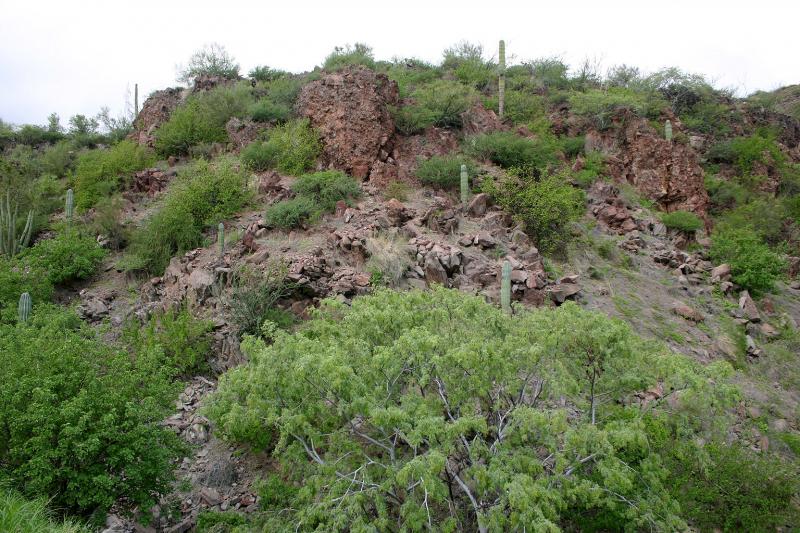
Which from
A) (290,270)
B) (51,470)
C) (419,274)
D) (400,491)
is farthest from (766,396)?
(51,470)

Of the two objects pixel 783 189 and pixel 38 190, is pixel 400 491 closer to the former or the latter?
pixel 38 190

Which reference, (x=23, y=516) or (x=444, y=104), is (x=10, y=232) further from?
(x=444, y=104)

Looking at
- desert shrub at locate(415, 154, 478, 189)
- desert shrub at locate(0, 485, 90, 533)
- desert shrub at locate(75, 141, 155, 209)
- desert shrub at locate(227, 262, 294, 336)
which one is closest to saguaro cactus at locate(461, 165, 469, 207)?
desert shrub at locate(415, 154, 478, 189)

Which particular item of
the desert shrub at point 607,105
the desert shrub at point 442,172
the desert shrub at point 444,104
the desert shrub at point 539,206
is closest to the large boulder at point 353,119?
the desert shrub at point 442,172

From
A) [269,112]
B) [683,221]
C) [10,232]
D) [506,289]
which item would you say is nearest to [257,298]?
[506,289]

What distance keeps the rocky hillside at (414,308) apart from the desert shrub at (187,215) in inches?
3.6

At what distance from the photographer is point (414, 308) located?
6.90m

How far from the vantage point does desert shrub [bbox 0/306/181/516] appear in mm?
5750

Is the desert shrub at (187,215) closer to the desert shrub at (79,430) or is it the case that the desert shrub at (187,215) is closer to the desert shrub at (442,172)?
the desert shrub at (442,172)

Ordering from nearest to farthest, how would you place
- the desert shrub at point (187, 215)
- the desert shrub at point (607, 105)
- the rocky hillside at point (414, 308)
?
the rocky hillside at point (414, 308), the desert shrub at point (187, 215), the desert shrub at point (607, 105)

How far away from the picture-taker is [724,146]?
22.0 metres

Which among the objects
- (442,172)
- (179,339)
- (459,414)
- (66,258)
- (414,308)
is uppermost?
(442,172)

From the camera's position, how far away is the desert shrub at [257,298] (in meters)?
10.4

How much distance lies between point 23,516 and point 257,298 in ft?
20.5
